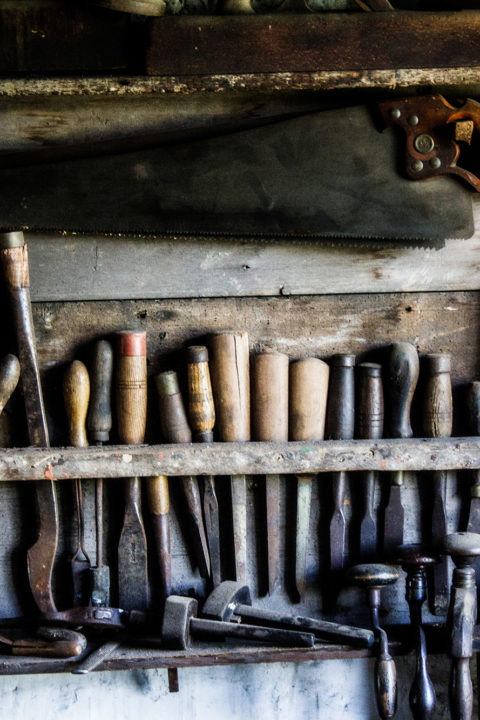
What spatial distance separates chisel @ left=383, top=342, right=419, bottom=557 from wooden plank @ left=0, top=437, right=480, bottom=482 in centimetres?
7

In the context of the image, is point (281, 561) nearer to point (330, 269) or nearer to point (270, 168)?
point (330, 269)

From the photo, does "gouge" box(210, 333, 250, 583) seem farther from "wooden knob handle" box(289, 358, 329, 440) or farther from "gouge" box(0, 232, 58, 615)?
"gouge" box(0, 232, 58, 615)

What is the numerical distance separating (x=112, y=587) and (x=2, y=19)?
126 centimetres

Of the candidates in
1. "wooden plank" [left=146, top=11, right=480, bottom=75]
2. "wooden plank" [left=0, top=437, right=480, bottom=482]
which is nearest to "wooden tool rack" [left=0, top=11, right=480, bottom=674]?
"wooden plank" [left=0, top=437, right=480, bottom=482]

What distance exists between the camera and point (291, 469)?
159 cm

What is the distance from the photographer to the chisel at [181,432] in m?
1.64

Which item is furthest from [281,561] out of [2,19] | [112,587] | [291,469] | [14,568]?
[2,19]

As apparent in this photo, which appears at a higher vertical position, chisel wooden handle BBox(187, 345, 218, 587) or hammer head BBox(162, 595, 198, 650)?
chisel wooden handle BBox(187, 345, 218, 587)

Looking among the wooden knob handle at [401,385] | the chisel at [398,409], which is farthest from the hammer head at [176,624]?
the wooden knob handle at [401,385]

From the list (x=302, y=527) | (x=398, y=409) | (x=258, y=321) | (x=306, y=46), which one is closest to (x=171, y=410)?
(x=258, y=321)

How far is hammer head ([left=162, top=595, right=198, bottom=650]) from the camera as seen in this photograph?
1.54 meters

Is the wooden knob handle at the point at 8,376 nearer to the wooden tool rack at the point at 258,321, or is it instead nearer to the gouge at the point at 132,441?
the wooden tool rack at the point at 258,321

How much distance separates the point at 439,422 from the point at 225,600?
0.61 m

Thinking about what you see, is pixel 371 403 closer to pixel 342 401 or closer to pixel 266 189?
pixel 342 401
